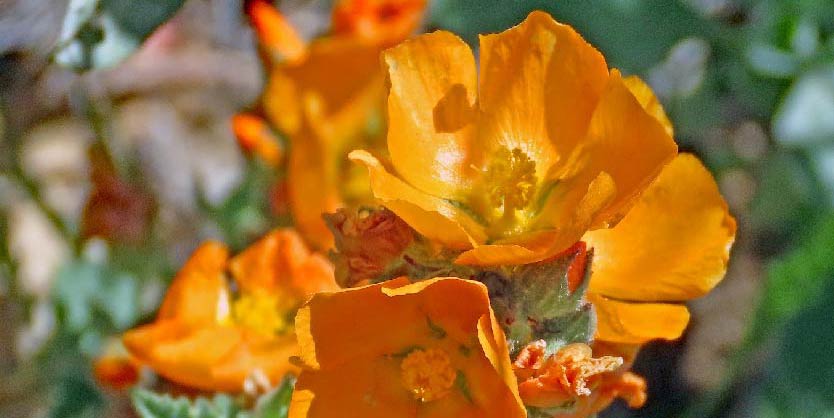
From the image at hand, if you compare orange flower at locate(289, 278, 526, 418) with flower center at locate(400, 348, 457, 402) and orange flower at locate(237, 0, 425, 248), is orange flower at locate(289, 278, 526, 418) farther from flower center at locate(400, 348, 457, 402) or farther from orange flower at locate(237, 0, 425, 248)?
orange flower at locate(237, 0, 425, 248)

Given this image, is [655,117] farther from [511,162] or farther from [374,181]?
[374,181]

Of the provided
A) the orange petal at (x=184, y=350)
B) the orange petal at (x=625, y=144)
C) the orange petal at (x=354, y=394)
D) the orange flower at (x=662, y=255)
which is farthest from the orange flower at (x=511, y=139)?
the orange petal at (x=184, y=350)

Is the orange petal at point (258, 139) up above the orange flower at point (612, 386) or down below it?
below

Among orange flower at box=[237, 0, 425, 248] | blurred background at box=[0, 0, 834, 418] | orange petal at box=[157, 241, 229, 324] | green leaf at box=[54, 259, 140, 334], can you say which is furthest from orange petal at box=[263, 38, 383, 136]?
orange petal at box=[157, 241, 229, 324]

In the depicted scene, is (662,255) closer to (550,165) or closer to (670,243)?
(670,243)

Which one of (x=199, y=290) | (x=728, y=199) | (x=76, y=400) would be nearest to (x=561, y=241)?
(x=199, y=290)

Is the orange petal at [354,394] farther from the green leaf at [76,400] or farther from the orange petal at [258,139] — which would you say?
the orange petal at [258,139]

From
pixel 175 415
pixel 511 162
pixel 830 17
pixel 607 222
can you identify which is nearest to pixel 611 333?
pixel 607 222
